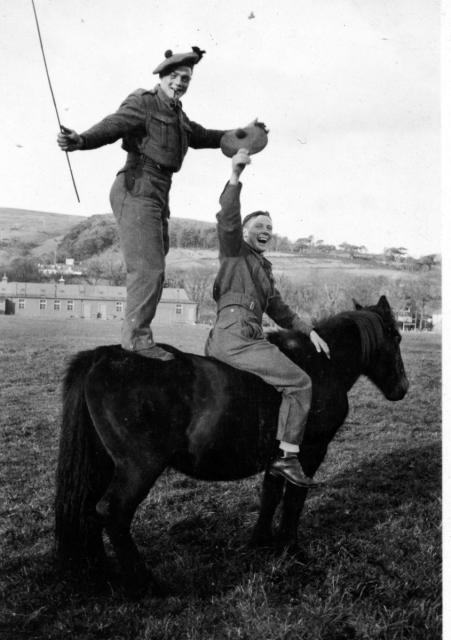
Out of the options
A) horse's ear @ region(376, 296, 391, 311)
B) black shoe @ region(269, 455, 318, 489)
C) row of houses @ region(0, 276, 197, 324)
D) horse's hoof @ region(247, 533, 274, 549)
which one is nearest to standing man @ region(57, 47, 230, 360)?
black shoe @ region(269, 455, 318, 489)

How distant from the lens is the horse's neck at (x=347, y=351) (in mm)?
4770

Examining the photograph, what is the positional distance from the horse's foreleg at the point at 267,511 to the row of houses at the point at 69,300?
112 inches

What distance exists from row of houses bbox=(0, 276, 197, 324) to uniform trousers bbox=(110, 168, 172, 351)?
318 centimetres

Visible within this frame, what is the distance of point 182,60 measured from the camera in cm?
396

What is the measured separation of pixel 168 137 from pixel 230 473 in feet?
8.70

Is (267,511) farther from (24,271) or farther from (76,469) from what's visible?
(24,271)

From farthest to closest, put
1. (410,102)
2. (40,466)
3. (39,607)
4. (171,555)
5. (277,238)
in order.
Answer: (277,238)
(40,466)
(410,102)
(171,555)
(39,607)

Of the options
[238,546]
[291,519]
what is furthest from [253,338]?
[238,546]

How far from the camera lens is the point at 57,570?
4004 millimetres

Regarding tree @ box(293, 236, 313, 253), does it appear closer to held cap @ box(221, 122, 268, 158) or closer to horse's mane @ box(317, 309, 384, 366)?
horse's mane @ box(317, 309, 384, 366)

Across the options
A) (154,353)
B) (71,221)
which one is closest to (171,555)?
(154,353)

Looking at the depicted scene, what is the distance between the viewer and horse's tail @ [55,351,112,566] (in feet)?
12.7

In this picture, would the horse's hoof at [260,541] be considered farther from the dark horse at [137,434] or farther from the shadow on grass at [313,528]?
the dark horse at [137,434]

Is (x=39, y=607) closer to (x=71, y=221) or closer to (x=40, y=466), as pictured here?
(x=40, y=466)
